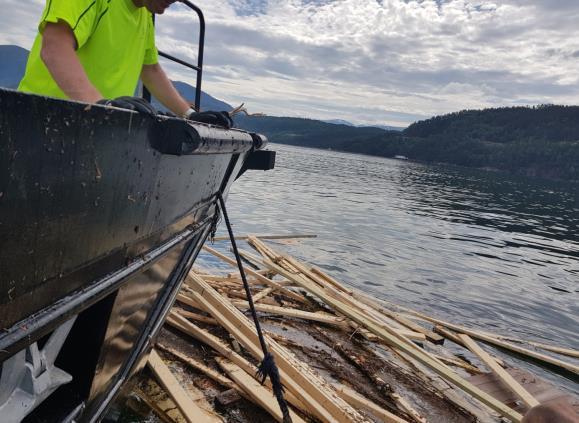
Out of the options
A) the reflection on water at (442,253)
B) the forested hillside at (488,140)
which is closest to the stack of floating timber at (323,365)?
the reflection on water at (442,253)

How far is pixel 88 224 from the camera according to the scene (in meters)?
1.48

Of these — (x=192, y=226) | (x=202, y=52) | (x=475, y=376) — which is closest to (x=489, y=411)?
(x=475, y=376)

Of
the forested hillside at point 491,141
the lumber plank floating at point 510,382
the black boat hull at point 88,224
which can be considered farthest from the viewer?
the forested hillside at point 491,141

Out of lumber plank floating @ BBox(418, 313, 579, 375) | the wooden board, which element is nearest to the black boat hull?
the wooden board

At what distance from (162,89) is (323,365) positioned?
12.7ft

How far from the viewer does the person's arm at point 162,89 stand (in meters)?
3.77

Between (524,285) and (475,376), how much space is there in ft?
29.0

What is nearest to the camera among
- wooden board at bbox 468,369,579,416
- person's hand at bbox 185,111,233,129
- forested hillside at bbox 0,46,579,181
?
person's hand at bbox 185,111,233,129

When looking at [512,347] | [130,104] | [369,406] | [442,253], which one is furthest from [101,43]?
[442,253]

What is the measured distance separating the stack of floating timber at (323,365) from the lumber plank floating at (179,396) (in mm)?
12

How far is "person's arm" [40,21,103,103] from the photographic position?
1.79 meters

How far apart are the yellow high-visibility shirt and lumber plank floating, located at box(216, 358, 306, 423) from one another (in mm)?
2847

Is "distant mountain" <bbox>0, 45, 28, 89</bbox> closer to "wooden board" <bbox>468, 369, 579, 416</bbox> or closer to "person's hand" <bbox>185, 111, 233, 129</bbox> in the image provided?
"person's hand" <bbox>185, 111, 233, 129</bbox>

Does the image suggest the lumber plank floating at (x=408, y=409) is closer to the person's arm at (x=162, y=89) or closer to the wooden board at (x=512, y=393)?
the wooden board at (x=512, y=393)
